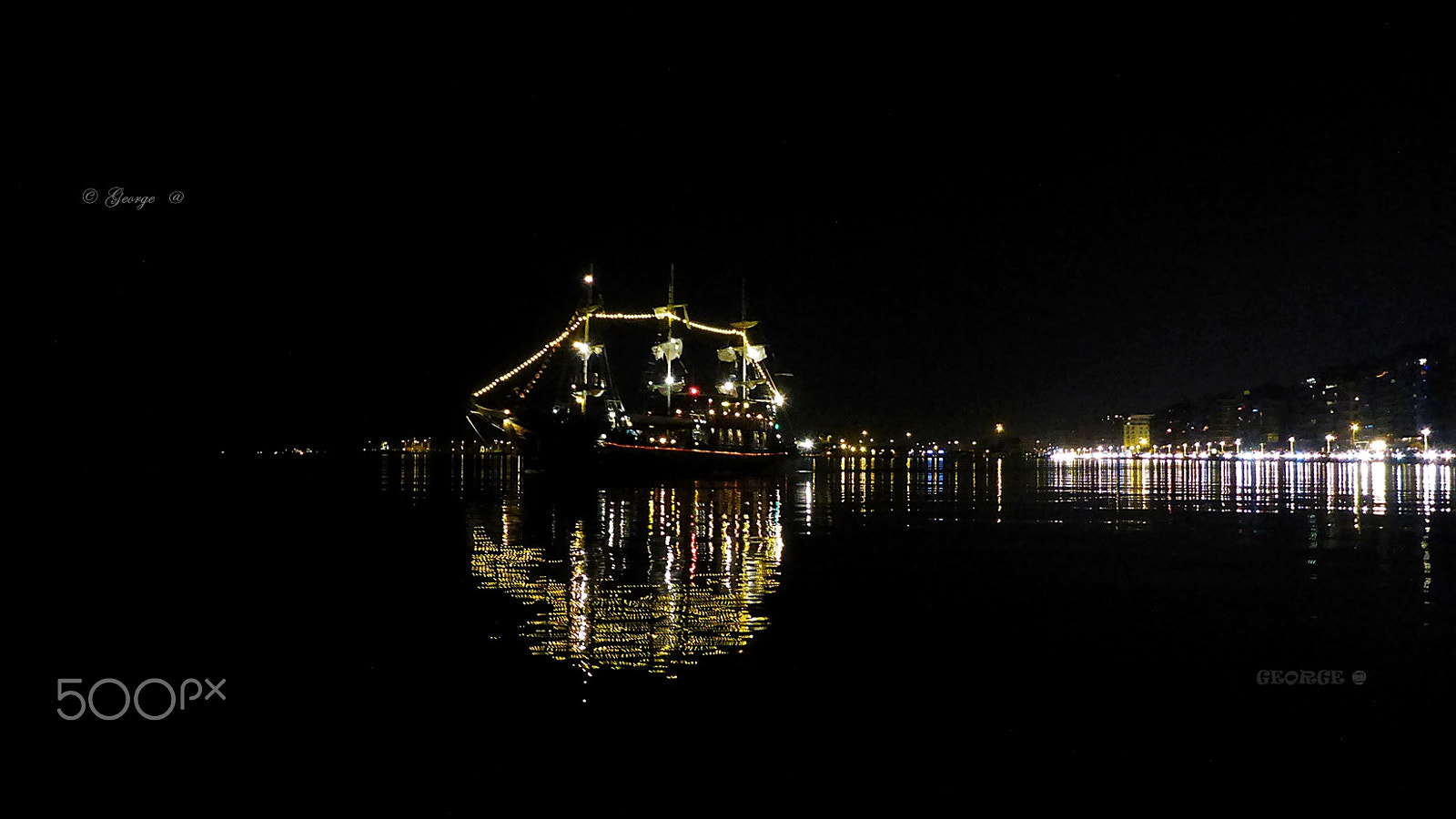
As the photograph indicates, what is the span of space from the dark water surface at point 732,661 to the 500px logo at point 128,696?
0.30 feet

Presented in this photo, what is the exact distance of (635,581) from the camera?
35.1ft

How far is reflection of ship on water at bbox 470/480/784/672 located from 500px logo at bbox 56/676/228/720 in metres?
2.25

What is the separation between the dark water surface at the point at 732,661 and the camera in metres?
4.93

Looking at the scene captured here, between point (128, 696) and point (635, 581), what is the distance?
5.32 m

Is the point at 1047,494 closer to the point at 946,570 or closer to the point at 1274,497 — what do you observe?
the point at 1274,497

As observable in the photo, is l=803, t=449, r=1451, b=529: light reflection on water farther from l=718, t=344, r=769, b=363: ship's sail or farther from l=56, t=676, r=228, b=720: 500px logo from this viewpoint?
l=718, t=344, r=769, b=363: ship's sail

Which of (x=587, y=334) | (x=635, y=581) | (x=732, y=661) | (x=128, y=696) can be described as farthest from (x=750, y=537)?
(x=587, y=334)

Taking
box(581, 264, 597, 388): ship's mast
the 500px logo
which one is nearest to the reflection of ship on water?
the 500px logo

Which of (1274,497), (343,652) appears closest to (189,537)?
(343,652)

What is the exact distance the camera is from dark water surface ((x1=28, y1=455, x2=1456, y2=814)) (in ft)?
16.2

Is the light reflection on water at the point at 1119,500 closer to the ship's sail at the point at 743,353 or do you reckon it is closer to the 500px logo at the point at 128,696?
the 500px logo at the point at 128,696

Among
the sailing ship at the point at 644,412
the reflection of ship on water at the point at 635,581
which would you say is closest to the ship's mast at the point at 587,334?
the sailing ship at the point at 644,412

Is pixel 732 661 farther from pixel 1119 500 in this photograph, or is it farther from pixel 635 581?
pixel 1119 500

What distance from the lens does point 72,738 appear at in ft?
17.5
